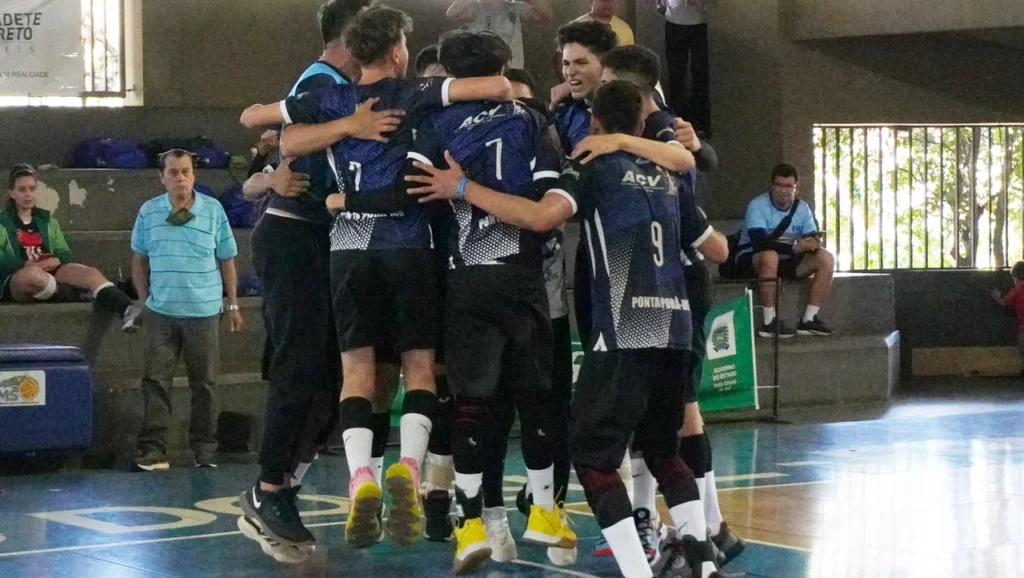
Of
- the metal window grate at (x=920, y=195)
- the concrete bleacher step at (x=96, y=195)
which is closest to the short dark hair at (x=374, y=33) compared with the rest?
the concrete bleacher step at (x=96, y=195)

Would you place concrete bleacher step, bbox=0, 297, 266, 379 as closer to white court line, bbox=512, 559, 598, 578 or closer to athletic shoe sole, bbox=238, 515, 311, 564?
athletic shoe sole, bbox=238, 515, 311, 564

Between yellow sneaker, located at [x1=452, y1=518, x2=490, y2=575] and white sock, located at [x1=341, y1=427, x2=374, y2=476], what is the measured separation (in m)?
0.45

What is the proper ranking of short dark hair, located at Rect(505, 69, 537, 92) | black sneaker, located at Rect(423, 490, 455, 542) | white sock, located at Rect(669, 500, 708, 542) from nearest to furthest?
white sock, located at Rect(669, 500, 708, 542)
black sneaker, located at Rect(423, 490, 455, 542)
short dark hair, located at Rect(505, 69, 537, 92)

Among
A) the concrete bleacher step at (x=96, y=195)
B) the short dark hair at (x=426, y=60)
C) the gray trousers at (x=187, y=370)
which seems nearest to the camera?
the short dark hair at (x=426, y=60)

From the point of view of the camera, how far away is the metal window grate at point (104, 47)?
13336 millimetres

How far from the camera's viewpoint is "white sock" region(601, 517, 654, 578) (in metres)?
5.27

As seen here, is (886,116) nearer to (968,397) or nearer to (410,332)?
(968,397)

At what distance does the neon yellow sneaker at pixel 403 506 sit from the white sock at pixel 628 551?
0.71m

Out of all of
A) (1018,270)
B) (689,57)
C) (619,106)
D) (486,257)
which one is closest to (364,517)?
(486,257)

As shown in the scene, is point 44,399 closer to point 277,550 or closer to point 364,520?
point 277,550

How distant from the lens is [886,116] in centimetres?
1588

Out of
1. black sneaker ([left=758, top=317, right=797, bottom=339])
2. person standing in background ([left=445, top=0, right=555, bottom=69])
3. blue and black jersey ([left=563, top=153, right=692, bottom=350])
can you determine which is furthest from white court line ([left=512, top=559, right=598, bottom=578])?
person standing in background ([left=445, top=0, right=555, bottom=69])

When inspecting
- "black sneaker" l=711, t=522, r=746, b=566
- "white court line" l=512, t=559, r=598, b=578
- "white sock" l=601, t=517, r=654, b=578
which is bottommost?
"white court line" l=512, t=559, r=598, b=578

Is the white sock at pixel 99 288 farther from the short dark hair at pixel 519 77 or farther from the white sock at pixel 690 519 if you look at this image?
the white sock at pixel 690 519
